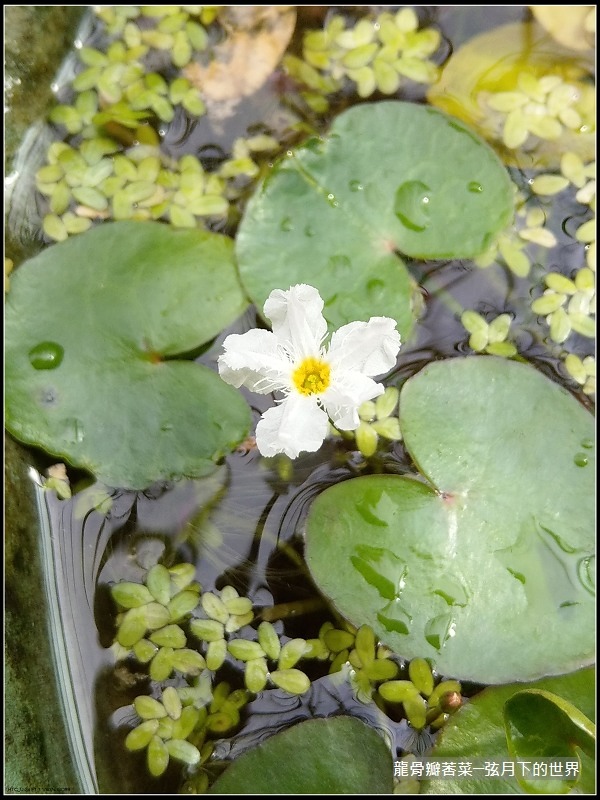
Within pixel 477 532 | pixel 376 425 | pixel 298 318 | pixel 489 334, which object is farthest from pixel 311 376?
pixel 489 334

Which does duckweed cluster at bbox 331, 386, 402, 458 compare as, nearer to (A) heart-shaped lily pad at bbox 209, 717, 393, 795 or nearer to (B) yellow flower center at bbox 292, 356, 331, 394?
(B) yellow flower center at bbox 292, 356, 331, 394

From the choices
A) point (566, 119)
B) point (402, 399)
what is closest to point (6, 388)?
point (402, 399)

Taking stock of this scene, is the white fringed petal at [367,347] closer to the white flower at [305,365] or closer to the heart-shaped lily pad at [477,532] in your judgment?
the white flower at [305,365]

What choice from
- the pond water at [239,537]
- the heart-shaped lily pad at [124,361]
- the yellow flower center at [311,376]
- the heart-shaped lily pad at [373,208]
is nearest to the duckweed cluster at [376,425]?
the pond water at [239,537]

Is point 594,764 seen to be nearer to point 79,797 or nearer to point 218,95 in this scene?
point 79,797

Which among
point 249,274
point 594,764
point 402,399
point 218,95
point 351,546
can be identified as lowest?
point 594,764

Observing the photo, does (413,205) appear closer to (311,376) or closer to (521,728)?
(311,376)
